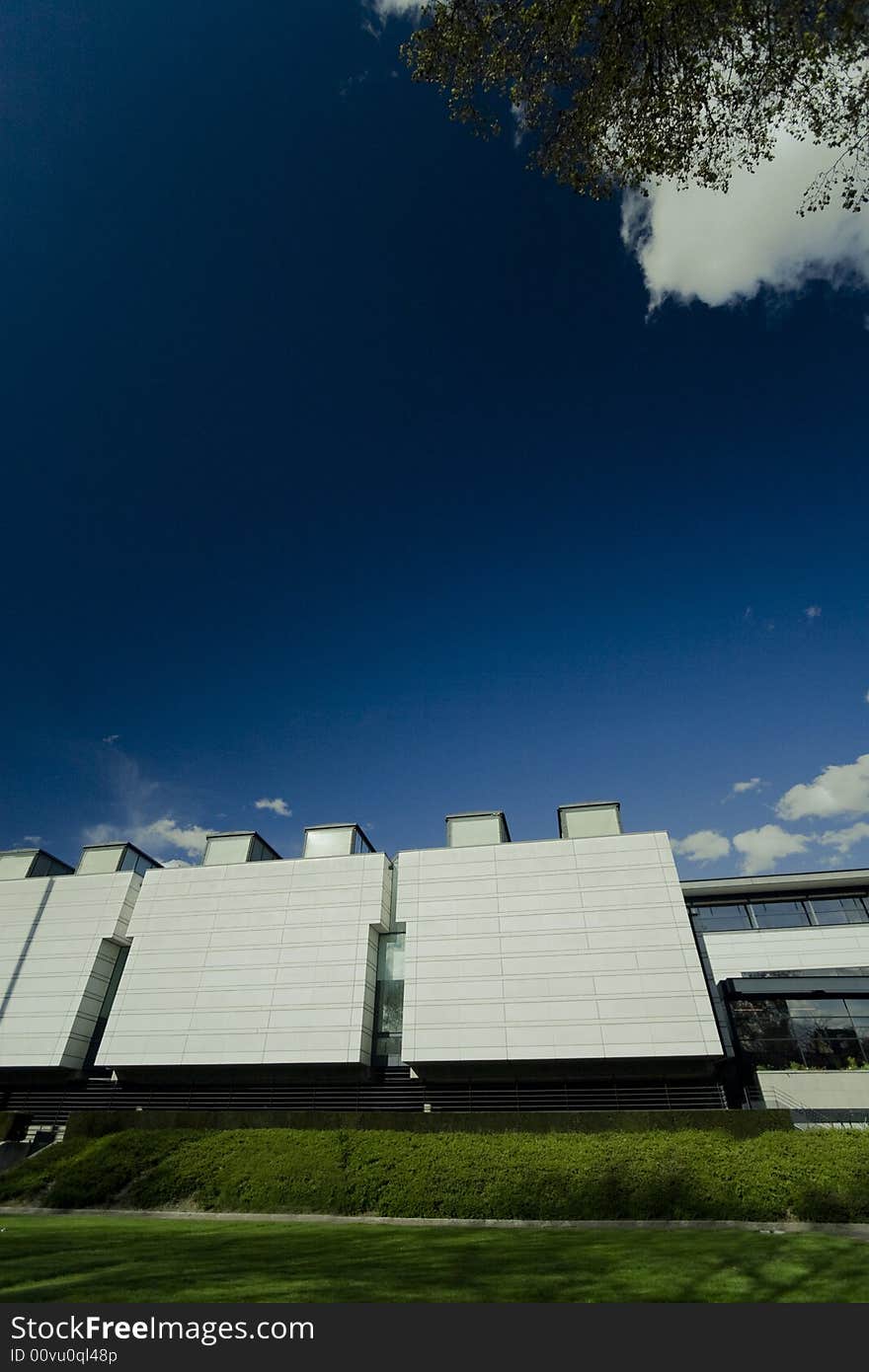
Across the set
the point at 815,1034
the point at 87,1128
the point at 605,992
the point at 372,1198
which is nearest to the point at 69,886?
the point at 87,1128

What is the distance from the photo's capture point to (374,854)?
3666 cm

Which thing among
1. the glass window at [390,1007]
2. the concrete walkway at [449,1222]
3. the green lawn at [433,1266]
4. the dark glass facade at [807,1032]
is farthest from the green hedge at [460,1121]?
the dark glass facade at [807,1032]

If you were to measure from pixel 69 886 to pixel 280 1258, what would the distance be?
3623cm

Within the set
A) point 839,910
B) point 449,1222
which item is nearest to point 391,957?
point 449,1222

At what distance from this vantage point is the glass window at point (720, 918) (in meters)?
37.7

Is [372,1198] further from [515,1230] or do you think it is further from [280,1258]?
[280,1258]

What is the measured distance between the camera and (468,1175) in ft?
60.3

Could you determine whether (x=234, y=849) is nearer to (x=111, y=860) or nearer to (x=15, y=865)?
(x=111, y=860)

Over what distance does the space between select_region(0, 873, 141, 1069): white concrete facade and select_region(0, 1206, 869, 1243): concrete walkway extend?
50.5 ft

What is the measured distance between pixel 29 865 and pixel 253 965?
1928cm

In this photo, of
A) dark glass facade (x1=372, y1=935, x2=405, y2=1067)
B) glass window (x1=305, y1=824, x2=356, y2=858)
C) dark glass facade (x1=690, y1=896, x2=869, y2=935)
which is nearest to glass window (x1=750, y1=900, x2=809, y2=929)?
dark glass facade (x1=690, y1=896, x2=869, y2=935)

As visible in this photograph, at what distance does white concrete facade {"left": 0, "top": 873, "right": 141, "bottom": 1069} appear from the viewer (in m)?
34.0

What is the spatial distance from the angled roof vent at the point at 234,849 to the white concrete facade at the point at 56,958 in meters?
5.32

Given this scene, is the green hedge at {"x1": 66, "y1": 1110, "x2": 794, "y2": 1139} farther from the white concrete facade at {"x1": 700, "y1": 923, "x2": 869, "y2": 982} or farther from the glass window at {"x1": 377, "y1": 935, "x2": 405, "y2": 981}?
the white concrete facade at {"x1": 700, "y1": 923, "x2": 869, "y2": 982}
